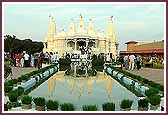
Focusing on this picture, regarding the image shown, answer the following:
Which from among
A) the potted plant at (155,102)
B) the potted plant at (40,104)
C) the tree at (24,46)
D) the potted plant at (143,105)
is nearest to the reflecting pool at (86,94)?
the potted plant at (143,105)

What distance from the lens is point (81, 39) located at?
92.4 ft

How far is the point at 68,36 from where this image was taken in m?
28.8

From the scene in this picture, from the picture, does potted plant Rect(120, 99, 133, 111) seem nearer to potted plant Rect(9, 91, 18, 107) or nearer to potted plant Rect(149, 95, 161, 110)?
potted plant Rect(149, 95, 161, 110)

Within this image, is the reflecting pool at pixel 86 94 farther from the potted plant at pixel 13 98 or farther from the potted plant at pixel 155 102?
the potted plant at pixel 13 98

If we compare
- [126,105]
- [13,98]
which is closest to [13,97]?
[13,98]

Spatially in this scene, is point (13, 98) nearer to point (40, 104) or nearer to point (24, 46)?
point (40, 104)

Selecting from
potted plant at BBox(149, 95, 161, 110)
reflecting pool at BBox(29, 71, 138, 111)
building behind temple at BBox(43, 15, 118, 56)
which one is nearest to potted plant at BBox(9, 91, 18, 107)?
reflecting pool at BBox(29, 71, 138, 111)

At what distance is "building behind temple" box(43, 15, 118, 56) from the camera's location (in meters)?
28.2

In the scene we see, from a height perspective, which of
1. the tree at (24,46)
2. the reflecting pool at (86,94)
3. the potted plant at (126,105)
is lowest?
the reflecting pool at (86,94)

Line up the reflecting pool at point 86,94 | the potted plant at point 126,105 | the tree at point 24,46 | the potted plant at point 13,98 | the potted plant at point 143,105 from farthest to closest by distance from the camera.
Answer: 1. the tree at point 24,46
2. the reflecting pool at point 86,94
3. the potted plant at point 13,98
4. the potted plant at point 143,105
5. the potted plant at point 126,105

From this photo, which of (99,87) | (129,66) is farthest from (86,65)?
(99,87)

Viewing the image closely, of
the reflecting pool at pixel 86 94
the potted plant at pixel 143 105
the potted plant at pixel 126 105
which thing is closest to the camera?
the potted plant at pixel 126 105

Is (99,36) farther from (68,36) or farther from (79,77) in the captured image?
(79,77)

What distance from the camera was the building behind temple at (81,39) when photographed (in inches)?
1112
